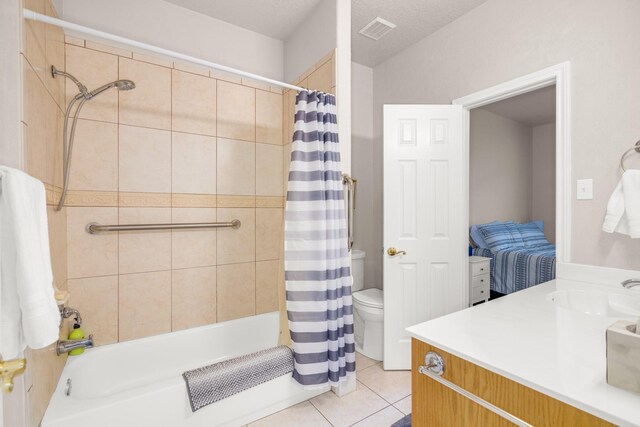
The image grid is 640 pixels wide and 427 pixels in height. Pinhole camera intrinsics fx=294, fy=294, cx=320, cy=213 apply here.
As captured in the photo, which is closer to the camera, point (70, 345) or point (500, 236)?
point (70, 345)

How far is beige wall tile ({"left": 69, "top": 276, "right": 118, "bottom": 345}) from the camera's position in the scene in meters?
1.78

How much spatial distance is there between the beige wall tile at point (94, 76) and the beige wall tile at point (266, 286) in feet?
4.81

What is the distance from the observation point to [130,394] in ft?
4.35

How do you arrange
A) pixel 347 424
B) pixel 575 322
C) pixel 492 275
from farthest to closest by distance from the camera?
1. pixel 492 275
2. pixel 347 424
3. pixel 575 322

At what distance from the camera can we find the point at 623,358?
63 centimetres

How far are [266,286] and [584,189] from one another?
225 cm

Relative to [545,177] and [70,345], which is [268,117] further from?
[545,177]

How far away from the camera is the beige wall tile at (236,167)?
226 cm

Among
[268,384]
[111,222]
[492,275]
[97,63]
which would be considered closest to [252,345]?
[268,384]

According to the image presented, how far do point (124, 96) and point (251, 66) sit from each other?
0.99 meters

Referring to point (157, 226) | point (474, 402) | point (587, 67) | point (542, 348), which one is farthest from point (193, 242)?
point (587, 67)

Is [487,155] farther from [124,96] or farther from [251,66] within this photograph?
[124,96]

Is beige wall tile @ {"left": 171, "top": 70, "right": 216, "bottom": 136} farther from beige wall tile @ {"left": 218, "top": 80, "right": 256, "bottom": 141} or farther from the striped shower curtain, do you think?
the striped shower curtain

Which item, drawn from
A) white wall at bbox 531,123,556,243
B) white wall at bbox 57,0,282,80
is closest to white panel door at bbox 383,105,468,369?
white wall at bbox 57,0,282,80
